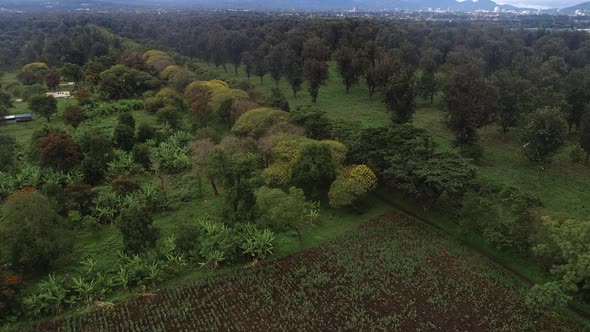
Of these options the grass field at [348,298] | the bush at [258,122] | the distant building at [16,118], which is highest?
the bush at [258,122]

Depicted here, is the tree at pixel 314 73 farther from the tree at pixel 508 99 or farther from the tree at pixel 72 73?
the tree at pixel 72 73

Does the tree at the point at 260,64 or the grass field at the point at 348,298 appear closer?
the grass field at the point at 348,298

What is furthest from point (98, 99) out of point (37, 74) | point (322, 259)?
point (322, 259)

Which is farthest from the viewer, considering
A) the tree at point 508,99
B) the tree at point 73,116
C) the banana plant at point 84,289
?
the tree at point 73,116

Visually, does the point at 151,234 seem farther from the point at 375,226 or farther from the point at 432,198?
the point at 432,198

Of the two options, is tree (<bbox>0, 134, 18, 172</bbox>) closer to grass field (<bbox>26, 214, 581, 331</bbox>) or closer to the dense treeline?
the dense treeline

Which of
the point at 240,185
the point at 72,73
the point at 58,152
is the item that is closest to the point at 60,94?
the point at 72,73

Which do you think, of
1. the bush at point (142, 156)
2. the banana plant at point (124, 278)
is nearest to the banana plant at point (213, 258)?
the banana plant at point (124, 278)
